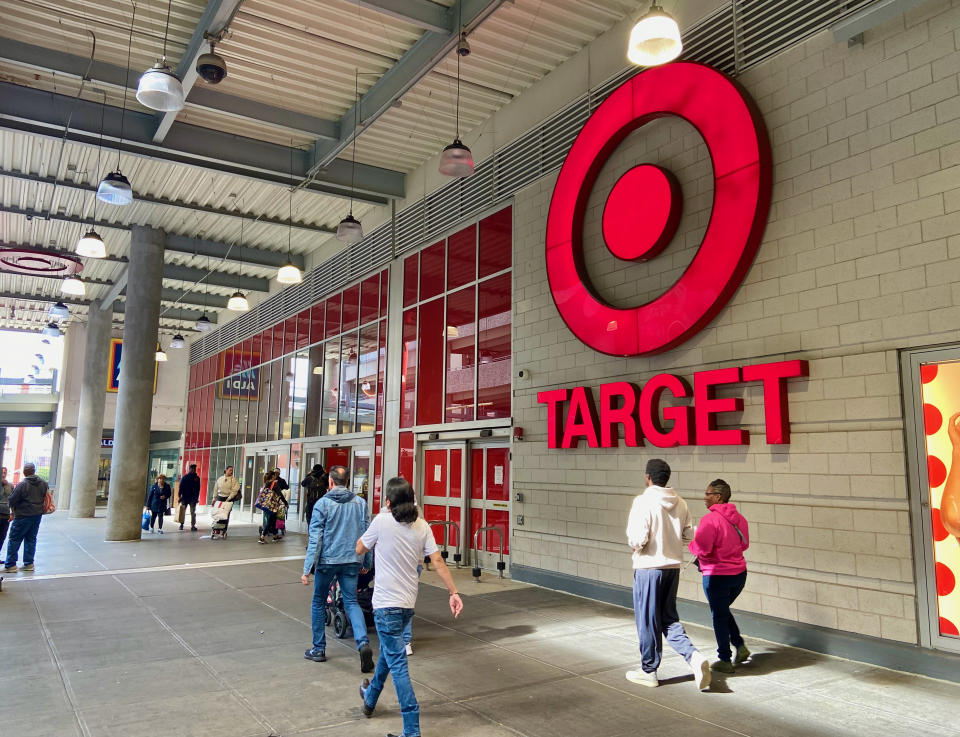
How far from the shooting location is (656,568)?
5391 millimetres

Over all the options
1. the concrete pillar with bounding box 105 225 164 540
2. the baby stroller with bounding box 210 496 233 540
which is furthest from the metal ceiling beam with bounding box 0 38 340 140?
the baby stroller with bounding box 210 496 233 540

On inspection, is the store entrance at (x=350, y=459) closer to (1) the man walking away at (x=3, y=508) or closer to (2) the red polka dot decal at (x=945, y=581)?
(1) the man walking away at (x=3, y=508)

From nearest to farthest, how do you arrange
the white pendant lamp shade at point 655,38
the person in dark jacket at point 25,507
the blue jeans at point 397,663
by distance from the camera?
1. the blue jeans at point 397,663
2. the white pendant lamp shade at point 655,38
3. the person in dark jacket at point 25,507

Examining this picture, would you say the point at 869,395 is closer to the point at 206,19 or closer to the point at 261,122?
the point at 206,19

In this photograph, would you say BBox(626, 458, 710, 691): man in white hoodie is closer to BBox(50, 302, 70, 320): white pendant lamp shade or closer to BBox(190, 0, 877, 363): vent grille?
BBox(190, 0, 877, 363): vent grille

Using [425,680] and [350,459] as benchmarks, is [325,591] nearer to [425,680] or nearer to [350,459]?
[425,680]

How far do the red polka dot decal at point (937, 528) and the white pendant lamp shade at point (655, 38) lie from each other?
4292 mm

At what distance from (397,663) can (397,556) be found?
24.7 inches

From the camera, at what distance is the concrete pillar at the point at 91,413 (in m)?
22.2

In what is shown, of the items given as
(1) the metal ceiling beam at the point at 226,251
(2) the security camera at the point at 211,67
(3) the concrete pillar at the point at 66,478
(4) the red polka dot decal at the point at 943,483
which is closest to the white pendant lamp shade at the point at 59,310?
Answer: (1) the metal ceiling beam at the point at 226,251

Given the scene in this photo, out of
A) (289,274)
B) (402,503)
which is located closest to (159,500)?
(289,274)

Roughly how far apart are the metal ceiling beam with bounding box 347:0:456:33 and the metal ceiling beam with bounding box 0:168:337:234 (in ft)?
27.9

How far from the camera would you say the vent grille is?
7.19 m

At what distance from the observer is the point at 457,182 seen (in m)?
12.7
